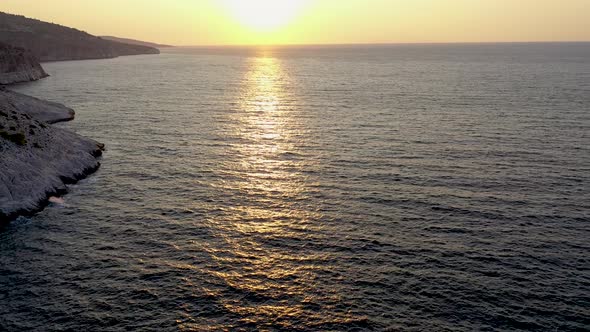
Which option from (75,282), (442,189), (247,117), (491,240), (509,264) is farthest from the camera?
(247,117)

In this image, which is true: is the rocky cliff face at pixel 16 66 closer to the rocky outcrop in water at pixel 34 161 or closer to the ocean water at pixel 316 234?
the ocean water at pixel 316 234

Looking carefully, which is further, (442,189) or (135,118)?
(135,118)

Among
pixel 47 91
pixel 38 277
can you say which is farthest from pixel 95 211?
pixel 47 91

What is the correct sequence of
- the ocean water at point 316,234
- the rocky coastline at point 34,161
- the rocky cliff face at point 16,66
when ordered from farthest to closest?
the rocky cliff face at point 16,66 < the rocky coastline at point 34,161 < the ocean water at point 316,234

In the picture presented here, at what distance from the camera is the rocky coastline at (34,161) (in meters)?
52.2

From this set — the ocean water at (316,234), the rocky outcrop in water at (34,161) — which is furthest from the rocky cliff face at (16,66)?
the rocky outcrop in water at (34,161)

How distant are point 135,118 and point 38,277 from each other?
7490 centimetres

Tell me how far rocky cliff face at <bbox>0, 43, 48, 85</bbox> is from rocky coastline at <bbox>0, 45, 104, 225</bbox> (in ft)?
401

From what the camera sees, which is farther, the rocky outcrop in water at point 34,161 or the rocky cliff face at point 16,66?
the rocky cliff face at point 16,66

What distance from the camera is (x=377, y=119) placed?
105625 mm

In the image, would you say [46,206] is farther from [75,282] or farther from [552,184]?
[552,184]

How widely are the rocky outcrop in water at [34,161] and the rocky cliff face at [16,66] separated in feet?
400

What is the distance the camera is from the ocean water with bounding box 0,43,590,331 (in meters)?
34.2

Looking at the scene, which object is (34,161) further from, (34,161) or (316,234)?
(316,234)
